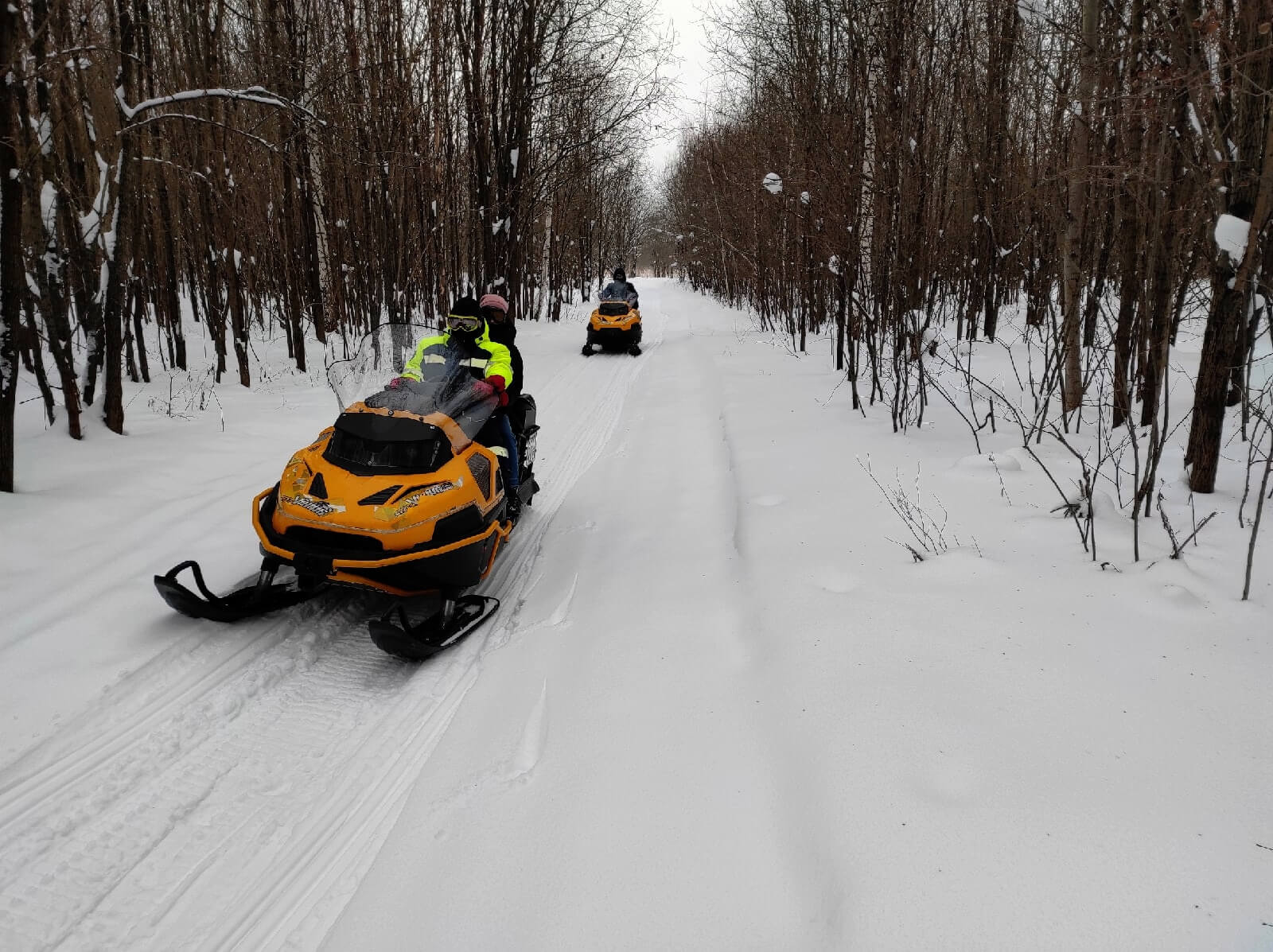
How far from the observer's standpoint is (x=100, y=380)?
26.8ft

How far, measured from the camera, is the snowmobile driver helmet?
16.7 feet

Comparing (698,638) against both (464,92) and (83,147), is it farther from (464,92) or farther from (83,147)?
(464,92)

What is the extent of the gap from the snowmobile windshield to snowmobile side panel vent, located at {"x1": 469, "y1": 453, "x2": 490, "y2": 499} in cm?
19

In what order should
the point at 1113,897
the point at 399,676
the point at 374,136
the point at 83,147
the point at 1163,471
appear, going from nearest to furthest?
the point at 1113,897
the point at 399,676
the point at 1163,471
the point at 83,147
the point at 374,136

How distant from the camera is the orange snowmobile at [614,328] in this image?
14211 mm

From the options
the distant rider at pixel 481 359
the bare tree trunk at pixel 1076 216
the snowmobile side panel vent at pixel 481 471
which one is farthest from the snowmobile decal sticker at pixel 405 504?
the bare tree trunk at pixel 1076 216

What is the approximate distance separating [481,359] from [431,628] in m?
1.97

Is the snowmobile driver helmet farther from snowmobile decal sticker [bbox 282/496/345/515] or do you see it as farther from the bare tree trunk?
the bare tree trunk

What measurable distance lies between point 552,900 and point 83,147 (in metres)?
8.63

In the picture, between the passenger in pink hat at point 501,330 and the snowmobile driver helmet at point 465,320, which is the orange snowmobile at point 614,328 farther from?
the snowmobile driver helmet at point 465,320

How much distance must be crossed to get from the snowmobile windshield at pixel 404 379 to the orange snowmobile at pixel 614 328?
9.64 m

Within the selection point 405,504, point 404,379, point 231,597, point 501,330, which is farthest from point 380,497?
point 501,330

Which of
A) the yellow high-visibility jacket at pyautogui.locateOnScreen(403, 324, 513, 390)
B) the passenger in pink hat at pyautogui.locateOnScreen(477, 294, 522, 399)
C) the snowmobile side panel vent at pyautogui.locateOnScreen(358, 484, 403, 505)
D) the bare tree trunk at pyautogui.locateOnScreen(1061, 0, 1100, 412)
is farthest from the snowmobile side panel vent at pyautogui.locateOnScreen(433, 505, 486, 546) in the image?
the bare tree trunk at pyautogui.locateOnScreen(1061, 0, 1100, 412)

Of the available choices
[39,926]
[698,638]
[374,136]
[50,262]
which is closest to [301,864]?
[39,926]
